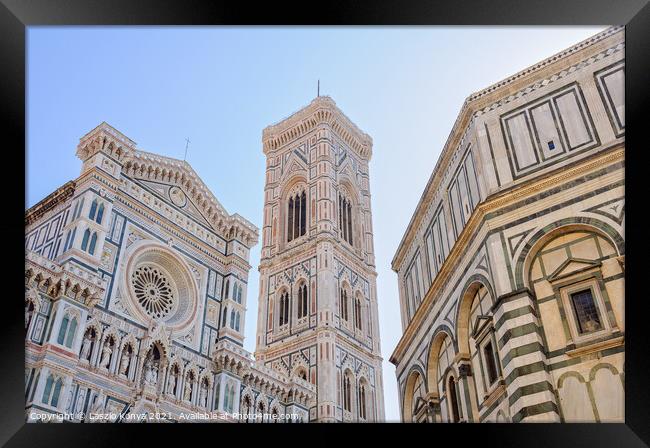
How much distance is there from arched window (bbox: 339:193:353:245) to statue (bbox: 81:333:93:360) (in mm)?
21926

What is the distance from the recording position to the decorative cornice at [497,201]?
29.5 feet

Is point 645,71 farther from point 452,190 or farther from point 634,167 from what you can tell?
point 452,190

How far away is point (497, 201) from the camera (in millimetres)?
9812

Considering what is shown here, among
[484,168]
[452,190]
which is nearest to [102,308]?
[452,190]

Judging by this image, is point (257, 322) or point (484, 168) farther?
point (257, 322)

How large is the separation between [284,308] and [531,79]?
25554mm

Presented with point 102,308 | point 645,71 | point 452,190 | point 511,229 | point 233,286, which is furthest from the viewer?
point 233,286

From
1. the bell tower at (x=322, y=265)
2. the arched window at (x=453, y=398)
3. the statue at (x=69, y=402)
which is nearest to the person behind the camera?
the arched window at (x=453, y=398)

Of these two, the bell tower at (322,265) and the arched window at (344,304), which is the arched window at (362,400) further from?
the arched window at (344,304)

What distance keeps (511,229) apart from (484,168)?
1.35 metres

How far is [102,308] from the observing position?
1812 cm

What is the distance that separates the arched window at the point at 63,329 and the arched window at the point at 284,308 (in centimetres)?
1801

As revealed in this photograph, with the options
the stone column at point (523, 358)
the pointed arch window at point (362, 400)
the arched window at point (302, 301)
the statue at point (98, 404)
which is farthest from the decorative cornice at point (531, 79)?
the arched window at point (302, 301)

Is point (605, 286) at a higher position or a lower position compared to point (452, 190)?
lower
